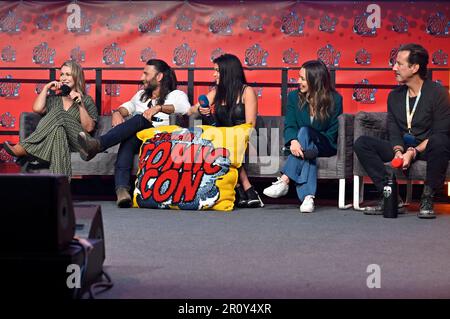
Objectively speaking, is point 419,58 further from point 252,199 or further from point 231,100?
point 252,199

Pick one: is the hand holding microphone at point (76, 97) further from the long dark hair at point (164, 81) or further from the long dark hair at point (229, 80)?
the long dark hair at point (229, 80)

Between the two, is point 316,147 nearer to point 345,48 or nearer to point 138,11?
point 345,48

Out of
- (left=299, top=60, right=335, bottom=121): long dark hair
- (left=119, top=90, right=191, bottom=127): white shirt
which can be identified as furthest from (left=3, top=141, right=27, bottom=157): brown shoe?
(left=299, top=60, right=335, bottom=121): long dark hair

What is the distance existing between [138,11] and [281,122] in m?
1.76

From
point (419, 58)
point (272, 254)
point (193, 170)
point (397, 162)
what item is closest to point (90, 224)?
point (272, 254)

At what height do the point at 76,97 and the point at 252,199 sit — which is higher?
the point at 76,97

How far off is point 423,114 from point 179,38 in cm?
249

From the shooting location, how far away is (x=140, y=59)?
6324mm

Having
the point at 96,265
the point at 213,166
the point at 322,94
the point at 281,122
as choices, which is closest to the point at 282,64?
the point at 281,122

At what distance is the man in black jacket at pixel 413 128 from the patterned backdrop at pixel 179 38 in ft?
5.00

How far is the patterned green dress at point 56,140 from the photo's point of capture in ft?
15.9

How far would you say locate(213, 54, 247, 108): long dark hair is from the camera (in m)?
5.00

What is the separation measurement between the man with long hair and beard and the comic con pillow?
182 millimetres

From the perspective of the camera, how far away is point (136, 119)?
16.4 ft
